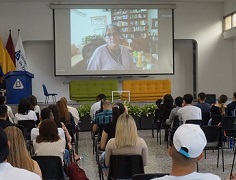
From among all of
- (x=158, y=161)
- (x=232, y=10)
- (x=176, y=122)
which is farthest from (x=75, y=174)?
(x=232, y=10)

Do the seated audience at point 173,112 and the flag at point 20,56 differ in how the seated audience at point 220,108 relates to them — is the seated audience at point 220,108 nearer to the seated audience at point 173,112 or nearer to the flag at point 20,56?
the seated audience at point 173,112

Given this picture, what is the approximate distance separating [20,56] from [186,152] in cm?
1352

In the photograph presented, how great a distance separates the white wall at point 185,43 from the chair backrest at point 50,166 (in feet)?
38.5

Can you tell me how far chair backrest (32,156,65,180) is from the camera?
11.3 feet

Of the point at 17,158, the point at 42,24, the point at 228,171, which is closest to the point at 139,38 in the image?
the point at 42,24

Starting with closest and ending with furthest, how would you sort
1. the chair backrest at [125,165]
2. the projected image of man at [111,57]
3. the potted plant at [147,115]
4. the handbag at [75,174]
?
the handbag at [75,174]
the chair backrest at [125,165]
the potted plant at [147,115]
the projected image of man at [111,57]

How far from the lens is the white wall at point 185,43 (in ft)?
48.1

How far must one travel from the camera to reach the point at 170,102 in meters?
8.15

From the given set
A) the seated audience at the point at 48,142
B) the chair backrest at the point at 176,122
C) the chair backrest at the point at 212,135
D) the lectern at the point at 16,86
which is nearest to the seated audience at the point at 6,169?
the seated audience at the point at 48,142

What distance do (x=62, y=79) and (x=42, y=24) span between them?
7.46 feet

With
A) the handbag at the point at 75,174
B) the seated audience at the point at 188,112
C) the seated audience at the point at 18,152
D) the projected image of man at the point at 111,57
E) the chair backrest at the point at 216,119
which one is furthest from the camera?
the projected image of man at the point at 111,57

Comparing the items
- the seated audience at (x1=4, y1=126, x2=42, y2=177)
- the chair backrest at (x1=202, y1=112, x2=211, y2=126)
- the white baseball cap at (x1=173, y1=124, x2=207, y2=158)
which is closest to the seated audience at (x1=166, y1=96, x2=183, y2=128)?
the chair backrest at (x1=202, y1=112, x2=211, y2=126)

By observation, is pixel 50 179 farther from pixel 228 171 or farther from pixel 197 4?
pixel 197 4

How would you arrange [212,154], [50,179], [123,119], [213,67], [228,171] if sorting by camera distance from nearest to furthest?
[50,179]
[123,119]
[228,171]
[212,154]
[213,67]
